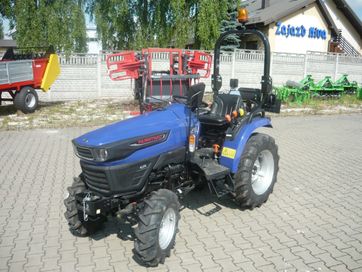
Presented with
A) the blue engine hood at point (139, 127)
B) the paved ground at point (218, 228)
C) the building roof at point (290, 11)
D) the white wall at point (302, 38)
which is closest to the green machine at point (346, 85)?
the building roof at point (290, 11)

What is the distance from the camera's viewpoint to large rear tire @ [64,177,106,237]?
3.58 m

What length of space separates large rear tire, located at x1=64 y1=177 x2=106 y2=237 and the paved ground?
0.38ft

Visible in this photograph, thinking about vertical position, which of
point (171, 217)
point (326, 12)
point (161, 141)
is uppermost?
point (326, 12)

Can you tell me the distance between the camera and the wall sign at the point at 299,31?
78.8 ft

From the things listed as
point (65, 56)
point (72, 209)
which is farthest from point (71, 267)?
point (65, 56)

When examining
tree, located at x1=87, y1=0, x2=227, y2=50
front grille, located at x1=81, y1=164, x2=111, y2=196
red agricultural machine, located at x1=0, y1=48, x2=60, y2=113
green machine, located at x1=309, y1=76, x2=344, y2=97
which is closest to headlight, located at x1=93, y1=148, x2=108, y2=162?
front grille, located at x1=81, y1=164, x2=111, y2=196

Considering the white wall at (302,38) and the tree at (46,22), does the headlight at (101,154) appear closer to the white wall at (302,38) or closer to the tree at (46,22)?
the tree at (46,22)

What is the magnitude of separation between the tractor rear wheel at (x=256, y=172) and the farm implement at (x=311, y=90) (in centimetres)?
885

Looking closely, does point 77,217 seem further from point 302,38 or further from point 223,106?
point 302,38

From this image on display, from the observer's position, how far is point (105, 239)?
386cm

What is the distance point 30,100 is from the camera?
432 inches

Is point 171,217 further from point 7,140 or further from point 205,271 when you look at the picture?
point 7,140

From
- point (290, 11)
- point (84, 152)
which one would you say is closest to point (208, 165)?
point (84, 152)

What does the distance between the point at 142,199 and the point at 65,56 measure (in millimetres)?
11406
